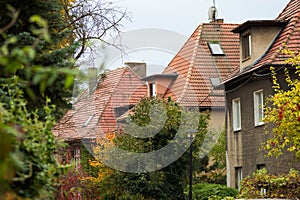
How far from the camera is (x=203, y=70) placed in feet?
131

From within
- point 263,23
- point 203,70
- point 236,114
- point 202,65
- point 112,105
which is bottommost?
point 236,114

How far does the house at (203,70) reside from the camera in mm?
38938

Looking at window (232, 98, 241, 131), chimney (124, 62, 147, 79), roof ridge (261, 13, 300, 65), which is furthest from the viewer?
chimney (124, 62, 147, 79)

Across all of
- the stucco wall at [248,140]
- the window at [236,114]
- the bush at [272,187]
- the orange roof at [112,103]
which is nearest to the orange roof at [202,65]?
the orange roof at [112,103]

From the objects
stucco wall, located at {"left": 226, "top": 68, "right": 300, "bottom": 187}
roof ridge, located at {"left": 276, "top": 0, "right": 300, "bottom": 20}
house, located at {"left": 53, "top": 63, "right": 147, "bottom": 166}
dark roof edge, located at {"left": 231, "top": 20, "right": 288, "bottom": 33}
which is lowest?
stucco wall, located at {"left": 226, "top": 68, "right": 300, "bottom": 187}

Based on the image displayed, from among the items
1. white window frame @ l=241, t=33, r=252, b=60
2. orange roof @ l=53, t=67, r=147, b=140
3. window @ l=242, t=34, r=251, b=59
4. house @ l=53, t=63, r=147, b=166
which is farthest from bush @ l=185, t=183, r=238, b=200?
orange roof @ l=53, t=67, r=147, b=140

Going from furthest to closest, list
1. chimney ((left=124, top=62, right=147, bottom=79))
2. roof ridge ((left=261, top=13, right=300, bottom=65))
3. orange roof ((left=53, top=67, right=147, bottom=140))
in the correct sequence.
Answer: chimney ((left=124, top=62, right=147, bottom=79)) < orange roof ((left=53, top=67, right=147, bottom=140)) < roof ridge ((left=261, top=13, right=300, bottom=65))

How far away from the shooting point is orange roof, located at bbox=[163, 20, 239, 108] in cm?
3891

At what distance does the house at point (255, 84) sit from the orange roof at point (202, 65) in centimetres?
699

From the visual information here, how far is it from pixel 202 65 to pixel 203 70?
0.44 metres

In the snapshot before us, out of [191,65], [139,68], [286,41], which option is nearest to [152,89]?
[191,65]

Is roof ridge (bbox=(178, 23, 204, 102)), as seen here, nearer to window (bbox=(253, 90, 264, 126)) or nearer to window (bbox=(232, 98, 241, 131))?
window (bbox=(232, 98, 241, 131))

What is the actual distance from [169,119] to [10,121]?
891 inches

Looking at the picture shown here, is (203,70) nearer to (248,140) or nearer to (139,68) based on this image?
(248,140)
